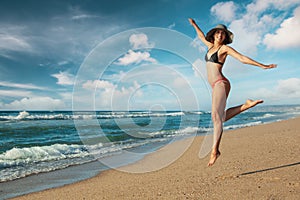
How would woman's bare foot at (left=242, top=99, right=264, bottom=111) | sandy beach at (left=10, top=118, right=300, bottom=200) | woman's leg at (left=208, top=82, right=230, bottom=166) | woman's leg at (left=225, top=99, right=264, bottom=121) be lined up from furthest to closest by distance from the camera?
sandy beach at (left=10, top=118, right=300, bottom=200) < woman's leg at (left=225, top=99, right=264, bottom=121) < woman's bare foot at (left=242, top=99, right=264, bottom=111) < woman's leg at (left=208, top=82, right=230, bottom=166)

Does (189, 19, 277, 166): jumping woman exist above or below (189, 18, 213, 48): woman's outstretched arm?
below

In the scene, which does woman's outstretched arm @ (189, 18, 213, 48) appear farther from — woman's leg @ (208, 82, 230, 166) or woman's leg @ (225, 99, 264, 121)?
woman's leg @ (225, 99, 264, 121)

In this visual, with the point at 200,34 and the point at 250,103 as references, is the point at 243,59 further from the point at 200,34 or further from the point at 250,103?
the point at 200,34

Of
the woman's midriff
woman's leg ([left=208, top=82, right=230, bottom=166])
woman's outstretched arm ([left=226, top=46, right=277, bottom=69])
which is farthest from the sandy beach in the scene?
woman's outstretched arm ([left=226, top=46, right=277, bottom=69])

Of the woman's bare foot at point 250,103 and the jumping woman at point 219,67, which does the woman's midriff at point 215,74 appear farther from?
the woman's bare foot at point 250,103

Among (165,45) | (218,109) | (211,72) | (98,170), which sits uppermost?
(165,45)

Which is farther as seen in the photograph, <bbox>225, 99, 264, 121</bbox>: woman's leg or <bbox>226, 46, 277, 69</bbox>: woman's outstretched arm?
<bbox>225, 99, 264, 121</bbox>: woman's leg

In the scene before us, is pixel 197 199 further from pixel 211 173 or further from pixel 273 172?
pixel 273 172

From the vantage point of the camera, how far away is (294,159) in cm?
885

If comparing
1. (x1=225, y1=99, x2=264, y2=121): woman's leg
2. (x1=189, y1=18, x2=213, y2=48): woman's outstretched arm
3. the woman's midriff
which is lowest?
(x1=225, y1=99, x2=264, y2=121): woman's leg

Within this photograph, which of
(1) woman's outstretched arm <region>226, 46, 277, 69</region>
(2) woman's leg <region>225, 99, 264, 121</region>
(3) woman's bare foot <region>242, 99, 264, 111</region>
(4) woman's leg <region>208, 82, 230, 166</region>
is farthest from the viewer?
(2) woman's leg <region>225, 99, 264, 121</region>

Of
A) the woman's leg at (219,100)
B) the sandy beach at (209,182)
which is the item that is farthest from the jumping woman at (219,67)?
the sandy beach at (209,182)

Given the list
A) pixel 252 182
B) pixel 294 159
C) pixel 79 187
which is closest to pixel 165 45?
pixel 252 182

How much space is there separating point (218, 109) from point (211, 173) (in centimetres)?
466
